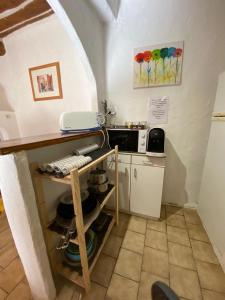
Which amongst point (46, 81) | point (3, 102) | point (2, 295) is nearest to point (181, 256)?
point (2, 295)

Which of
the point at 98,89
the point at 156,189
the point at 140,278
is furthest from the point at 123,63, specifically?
the point at 140,278

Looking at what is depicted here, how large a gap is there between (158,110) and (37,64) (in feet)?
5.70

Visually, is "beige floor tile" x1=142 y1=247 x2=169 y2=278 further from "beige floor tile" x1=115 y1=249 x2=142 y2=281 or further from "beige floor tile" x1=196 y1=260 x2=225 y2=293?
"beige floor tile" x1=196 y1=260 x2=225 y2=293

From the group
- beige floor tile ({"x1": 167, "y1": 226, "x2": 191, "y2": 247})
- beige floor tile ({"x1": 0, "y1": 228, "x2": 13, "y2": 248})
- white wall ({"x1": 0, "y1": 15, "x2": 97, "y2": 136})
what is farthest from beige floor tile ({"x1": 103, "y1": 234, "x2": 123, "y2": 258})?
white wall ({"x1": 0, "y1": 15, "x2": 97, "y2": 136})

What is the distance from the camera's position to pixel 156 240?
1.29 metres

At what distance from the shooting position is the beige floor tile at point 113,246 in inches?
46.2

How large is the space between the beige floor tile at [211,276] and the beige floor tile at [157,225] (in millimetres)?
386

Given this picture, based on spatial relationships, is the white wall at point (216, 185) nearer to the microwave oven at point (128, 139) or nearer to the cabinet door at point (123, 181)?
the microwave oven at point (128, 139)

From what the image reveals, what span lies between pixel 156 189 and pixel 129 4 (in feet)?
6.56

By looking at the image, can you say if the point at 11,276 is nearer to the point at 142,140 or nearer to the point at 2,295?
the point at 2,295

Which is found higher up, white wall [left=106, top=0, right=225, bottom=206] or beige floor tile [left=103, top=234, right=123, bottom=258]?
white wall [left=106, top=0, right=225, bottom=206]

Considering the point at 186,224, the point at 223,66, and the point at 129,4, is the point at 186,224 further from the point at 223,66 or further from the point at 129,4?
the point at 129,4

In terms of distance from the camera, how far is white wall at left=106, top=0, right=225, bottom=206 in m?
1.26

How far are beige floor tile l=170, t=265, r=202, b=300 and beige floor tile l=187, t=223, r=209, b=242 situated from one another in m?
0.37
